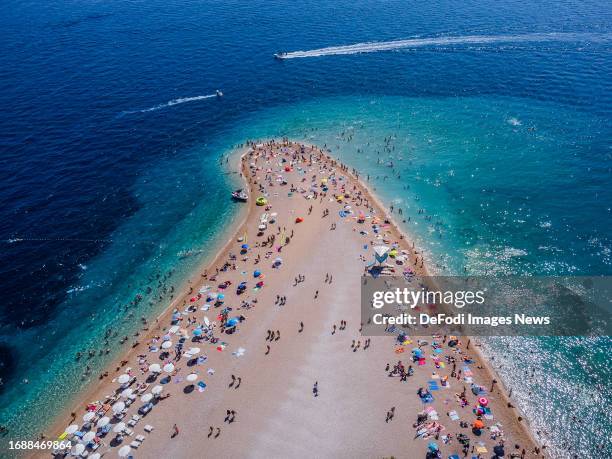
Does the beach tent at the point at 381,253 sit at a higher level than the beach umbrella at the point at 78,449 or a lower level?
higher

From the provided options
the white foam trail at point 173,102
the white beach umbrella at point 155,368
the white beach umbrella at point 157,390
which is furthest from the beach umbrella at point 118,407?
the white foam trail at point 173,102

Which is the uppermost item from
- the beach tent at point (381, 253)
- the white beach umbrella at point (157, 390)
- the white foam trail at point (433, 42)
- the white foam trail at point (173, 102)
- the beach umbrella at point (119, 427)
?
the white foam trail at point (433, 42)

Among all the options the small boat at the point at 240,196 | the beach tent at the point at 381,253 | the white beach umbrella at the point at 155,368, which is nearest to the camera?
the white beach umbrella at the point at 155,368

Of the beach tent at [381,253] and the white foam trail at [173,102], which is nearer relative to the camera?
the beach tent at [381,253]

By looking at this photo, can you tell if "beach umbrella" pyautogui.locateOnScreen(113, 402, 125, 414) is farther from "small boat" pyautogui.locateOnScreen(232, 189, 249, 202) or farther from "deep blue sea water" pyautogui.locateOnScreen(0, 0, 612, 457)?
"small boat" pyautogui.locateOnScreen(232, 189, 249, 202)

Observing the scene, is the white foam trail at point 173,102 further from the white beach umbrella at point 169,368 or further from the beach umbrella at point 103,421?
the beach umbrella at point 103,421

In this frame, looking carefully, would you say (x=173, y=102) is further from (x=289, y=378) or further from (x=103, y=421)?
(x=289, y=378)

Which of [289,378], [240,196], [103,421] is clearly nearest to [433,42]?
[240,196]

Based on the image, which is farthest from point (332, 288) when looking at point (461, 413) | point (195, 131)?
point (195, 131)
